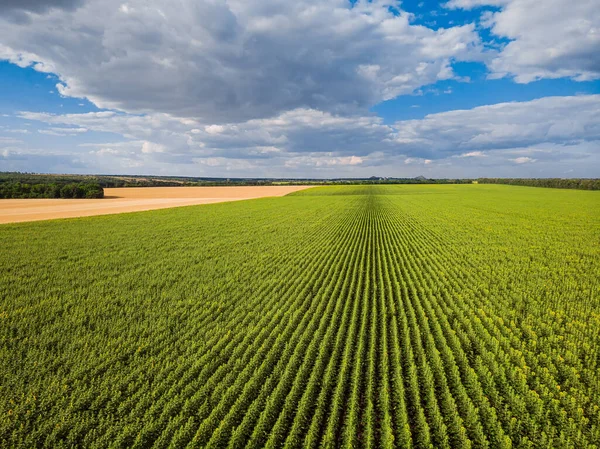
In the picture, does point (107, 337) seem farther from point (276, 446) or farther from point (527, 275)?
point (527, 275)

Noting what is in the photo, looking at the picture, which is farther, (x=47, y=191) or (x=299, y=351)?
(x=47, y=191)

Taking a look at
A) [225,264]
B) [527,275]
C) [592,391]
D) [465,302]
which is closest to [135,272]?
[225,264]

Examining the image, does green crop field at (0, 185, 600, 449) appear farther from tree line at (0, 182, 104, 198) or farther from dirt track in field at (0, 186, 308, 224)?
tree line at (0, 182, 104, 198)

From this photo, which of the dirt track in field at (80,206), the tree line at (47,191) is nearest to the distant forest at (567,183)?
the dirt track in field at (80,206)

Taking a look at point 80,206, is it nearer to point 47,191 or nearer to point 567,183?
point 47,191

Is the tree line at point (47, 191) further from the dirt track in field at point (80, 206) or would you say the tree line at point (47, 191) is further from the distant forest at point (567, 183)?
the distant forest at point (567, 183)

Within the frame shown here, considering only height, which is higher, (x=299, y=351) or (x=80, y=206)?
(x=80, y=206)

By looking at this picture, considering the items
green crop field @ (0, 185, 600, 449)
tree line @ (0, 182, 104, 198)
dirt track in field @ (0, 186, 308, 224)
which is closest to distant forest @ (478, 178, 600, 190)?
dirt track in field @ (0, 186, 308, 224)

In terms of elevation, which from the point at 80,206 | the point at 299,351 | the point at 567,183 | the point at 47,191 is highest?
the point at 567,183

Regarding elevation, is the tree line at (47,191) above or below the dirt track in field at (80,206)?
above

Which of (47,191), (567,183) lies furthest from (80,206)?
(567,183)
